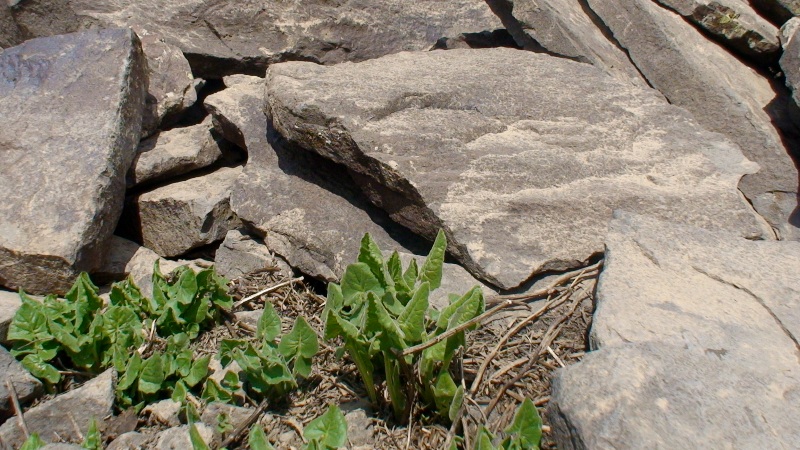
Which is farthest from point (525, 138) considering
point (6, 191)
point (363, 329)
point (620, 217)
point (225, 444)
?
point (6, 191)

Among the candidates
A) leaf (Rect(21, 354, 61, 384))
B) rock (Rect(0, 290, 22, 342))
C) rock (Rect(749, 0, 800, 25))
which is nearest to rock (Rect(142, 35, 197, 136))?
rock (Rect(0, 290, 22, 342))

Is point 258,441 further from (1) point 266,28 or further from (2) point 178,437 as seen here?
(1) point 266,28

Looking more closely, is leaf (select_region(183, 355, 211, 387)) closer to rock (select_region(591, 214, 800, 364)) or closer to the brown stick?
the brown stick

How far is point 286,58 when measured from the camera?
3.82 meters

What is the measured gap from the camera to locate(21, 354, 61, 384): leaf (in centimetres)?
242

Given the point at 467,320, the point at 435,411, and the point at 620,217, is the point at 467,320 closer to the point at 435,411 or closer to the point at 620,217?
the point at 435,411

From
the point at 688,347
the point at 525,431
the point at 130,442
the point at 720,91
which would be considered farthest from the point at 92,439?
the point at 720,91

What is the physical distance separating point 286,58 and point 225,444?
2.14 metres

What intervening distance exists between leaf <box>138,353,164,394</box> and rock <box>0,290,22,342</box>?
0.52m

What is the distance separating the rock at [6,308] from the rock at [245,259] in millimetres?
685

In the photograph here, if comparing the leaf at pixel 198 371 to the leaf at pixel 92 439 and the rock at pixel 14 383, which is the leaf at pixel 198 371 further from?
the rock at pixel 14 383

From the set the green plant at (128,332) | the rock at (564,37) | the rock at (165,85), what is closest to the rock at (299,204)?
the rock at (165,85)

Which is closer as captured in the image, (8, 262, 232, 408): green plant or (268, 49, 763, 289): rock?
(8, 262, 232, 408): green plant

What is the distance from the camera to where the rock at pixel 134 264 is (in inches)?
119
